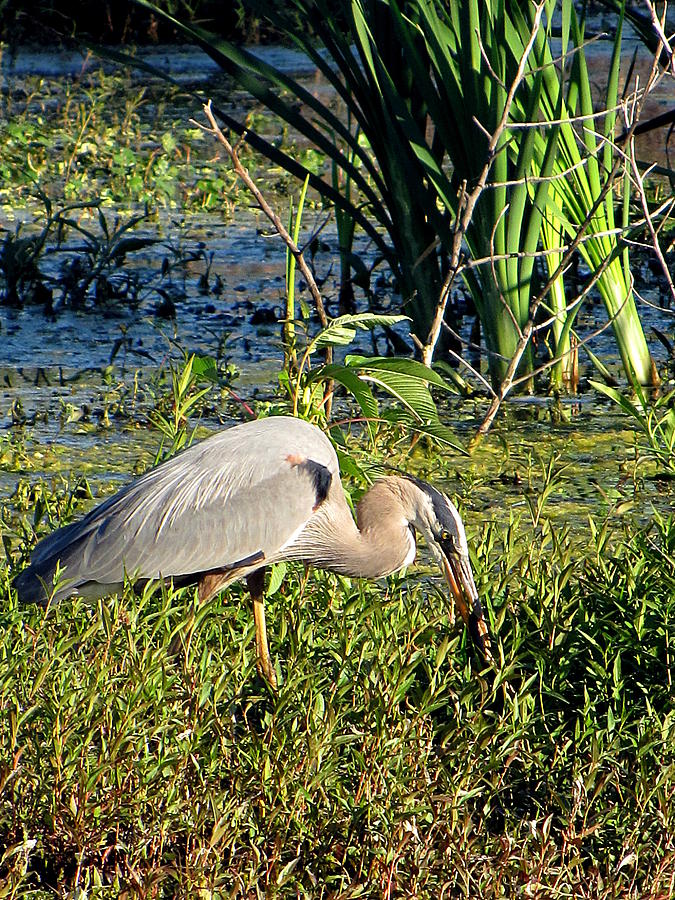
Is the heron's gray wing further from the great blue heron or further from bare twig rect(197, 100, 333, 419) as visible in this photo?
bare twig rect(197, 100, 333, 419)

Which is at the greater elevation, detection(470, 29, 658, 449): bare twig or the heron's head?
detection(470, 29, 658, 449): bare twig

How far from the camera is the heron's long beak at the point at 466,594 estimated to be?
9.83ft

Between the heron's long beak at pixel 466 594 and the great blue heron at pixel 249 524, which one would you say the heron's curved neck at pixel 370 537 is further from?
the heron's long beak at pixel 466 594

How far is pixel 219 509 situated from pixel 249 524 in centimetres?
8

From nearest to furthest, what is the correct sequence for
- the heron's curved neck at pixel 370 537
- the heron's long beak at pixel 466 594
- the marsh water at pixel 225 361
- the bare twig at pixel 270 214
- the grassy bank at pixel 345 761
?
the grassy bank at pixel 345 761 < the heron's long beak at pixel 466 594 < the heron's curved neck at pixel 370 537 < the bare twig at pixel 270 214 < the marsh water at pixel 225 361

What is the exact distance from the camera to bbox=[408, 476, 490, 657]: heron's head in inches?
119

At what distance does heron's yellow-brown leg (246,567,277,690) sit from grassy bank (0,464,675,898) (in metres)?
0.05

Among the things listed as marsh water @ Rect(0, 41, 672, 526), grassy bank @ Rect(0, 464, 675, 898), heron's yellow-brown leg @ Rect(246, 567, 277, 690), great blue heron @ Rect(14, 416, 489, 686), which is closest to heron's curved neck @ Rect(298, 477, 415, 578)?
great blue heron @ Rect(14, 416, 489, 686)

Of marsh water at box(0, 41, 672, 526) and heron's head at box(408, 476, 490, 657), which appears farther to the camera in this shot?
marsh water at box(0, 41, 672, 526)

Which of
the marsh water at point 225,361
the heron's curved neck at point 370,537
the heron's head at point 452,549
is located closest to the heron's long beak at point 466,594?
the heron's head at point 452,549

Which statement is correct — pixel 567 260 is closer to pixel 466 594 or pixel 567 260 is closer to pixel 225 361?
pixel 466 594

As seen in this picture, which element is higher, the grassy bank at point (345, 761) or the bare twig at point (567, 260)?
the bare twig at point (567, 260)

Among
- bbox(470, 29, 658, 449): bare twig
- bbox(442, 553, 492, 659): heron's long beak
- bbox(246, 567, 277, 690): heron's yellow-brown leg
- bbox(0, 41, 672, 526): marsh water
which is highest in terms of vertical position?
bbox(470, 29, 658, 449): bare twig

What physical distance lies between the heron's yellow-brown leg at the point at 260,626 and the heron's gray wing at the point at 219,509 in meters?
0.12
